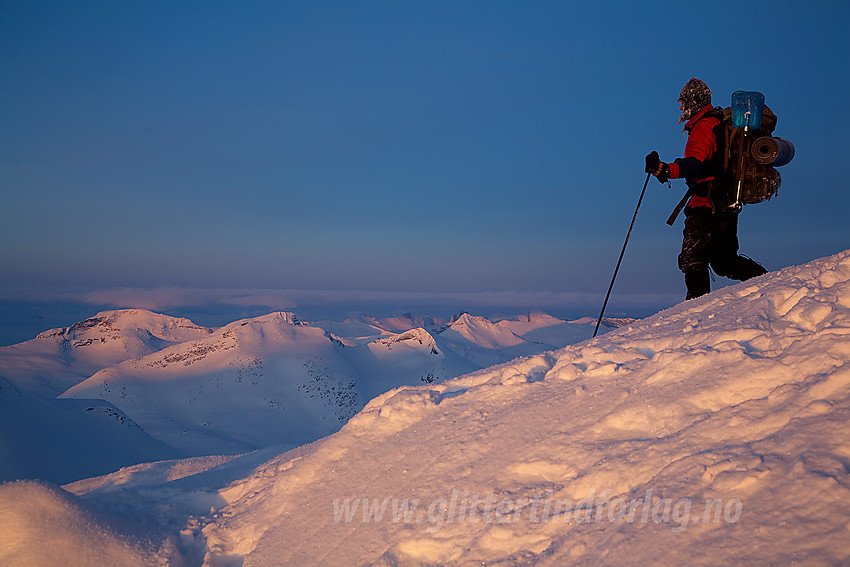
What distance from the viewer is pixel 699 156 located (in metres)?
5.92

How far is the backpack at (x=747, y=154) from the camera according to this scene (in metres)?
5.71

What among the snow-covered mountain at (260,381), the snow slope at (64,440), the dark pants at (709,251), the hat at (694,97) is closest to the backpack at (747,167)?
the dark pants at (709,251)

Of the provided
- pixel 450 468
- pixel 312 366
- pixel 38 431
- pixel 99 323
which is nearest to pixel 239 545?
pixel 450 468

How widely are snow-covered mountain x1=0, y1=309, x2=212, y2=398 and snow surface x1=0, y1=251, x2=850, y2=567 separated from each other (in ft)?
139

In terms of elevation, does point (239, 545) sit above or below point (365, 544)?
below

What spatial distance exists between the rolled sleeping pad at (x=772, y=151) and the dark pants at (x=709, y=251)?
67 centimetres

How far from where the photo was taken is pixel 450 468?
11.1 ft

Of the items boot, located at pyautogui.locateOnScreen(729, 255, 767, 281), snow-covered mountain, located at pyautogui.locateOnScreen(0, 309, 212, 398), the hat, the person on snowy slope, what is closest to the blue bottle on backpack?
the person on snowy slope

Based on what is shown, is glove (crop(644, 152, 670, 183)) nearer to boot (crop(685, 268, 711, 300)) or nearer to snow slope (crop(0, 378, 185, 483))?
boot (crop(685, 268, 711, 300))

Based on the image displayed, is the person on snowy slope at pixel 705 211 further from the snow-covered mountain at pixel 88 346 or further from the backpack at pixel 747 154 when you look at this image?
the snow-covered mountain at pixel 88 346

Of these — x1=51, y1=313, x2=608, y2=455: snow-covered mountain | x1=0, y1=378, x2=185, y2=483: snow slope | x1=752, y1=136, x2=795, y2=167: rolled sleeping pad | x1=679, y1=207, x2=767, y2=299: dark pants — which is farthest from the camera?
x1=51, y1=313, x2=608, y2=455: snow-covered mountain

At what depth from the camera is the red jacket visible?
5.81 m

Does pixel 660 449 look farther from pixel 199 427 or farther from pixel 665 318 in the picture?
pixel 199 427

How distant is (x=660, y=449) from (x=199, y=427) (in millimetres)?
34955
